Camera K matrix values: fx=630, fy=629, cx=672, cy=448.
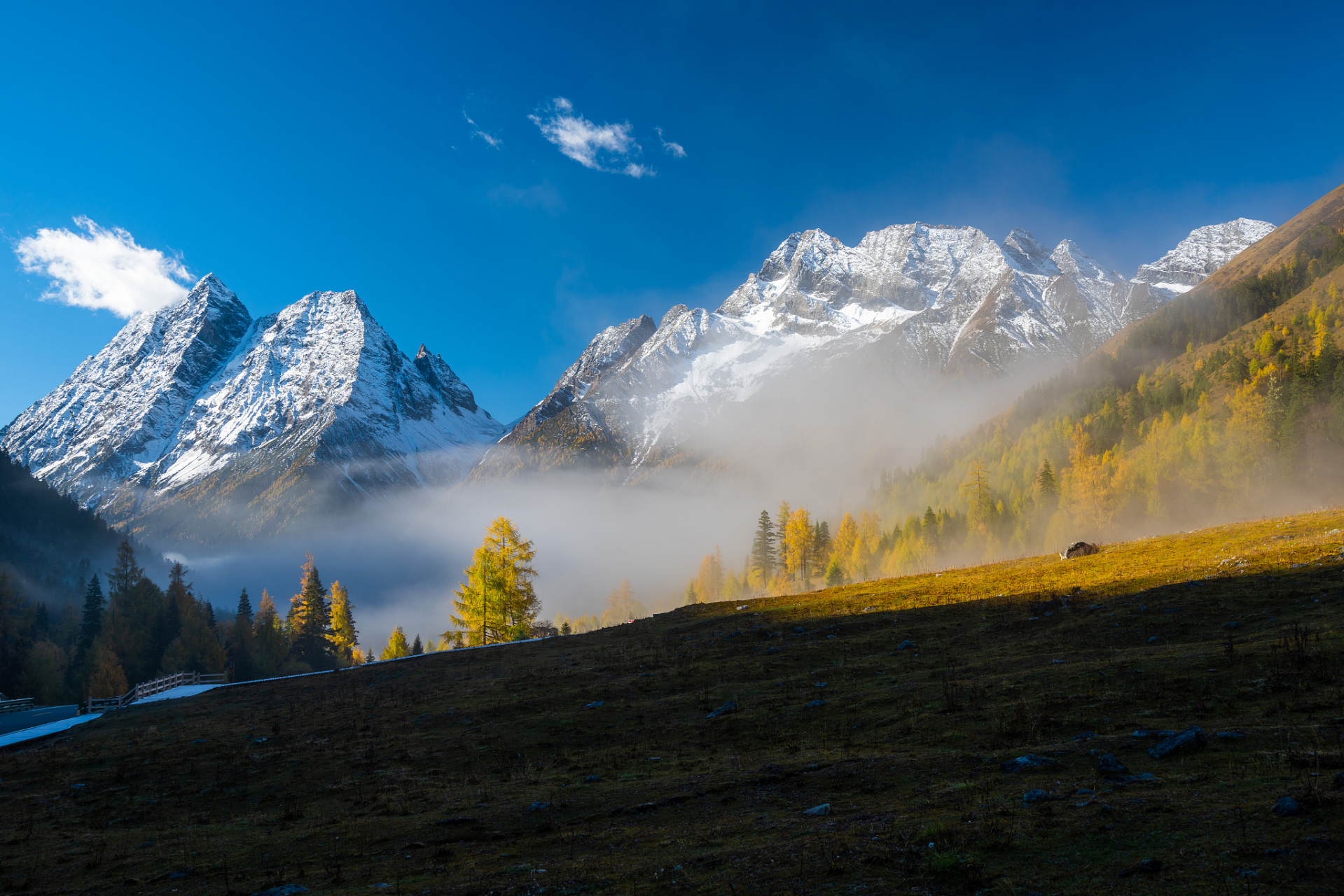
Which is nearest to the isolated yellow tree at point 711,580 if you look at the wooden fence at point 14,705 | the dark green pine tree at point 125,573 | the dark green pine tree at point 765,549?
the dark green pine tree at point 765,549

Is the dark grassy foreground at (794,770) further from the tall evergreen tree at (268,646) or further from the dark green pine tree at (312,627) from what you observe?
the tall evergreen tree at (268,646)

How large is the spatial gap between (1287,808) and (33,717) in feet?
179

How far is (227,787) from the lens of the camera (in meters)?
19.3

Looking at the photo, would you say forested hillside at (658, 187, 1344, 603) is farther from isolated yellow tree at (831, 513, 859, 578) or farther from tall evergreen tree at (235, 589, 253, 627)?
tall evergreen tree at (235, 589, 253, 627)

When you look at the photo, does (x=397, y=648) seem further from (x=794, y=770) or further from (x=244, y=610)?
(x=794, y=770)

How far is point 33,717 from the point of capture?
3662cm

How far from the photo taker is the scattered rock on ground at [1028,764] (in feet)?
37.9

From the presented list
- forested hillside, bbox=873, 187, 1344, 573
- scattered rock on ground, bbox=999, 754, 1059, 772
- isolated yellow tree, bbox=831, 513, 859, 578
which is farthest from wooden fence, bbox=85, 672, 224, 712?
isolated yellow tree, bbox=831, 513, 859, 578

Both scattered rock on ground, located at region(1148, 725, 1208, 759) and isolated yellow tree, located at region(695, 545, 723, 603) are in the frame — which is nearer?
scattered rock on ground, located at region(1148, 725, 1208, 759)

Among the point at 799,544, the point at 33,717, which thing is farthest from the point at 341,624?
the point at 799,544

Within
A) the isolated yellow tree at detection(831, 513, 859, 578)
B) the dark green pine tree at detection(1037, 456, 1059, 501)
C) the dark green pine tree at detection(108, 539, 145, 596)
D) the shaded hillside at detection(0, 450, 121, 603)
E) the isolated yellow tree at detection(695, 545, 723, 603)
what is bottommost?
the isolated yellow tree at detection(695, 545, 723, 603)

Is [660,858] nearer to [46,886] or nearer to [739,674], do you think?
[46,886]

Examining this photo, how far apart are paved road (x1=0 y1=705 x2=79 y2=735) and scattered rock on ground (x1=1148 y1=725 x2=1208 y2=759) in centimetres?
4542

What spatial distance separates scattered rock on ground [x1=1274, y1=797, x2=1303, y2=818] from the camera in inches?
305
